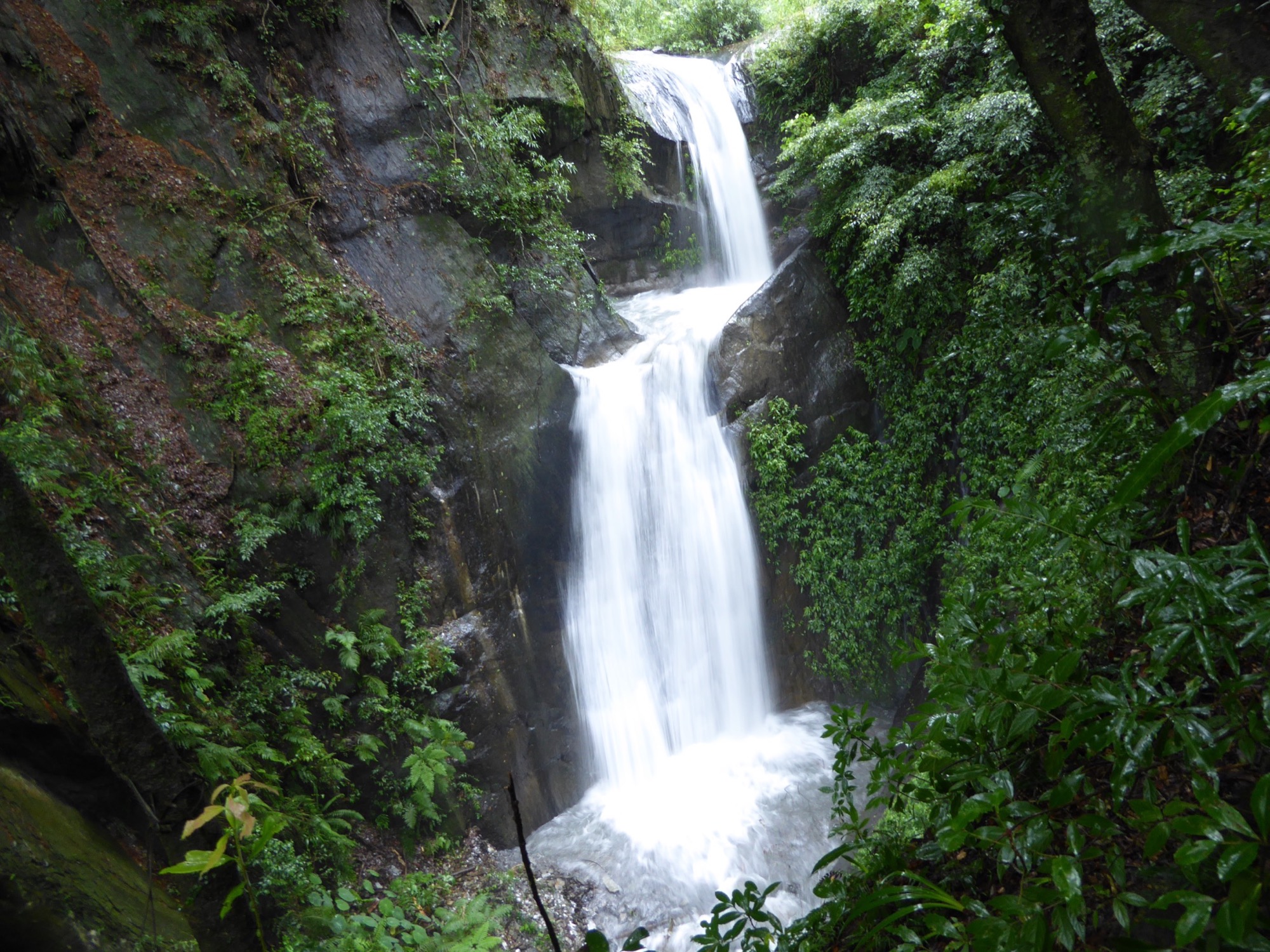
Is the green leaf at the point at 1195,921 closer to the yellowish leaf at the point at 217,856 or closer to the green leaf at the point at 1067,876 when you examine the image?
the green leaf at the point at 1067,876

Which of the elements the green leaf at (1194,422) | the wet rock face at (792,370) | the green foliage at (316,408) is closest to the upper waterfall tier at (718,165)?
the wet rock face at (792,370)

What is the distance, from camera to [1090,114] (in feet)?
7.81

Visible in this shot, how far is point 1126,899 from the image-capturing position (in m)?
1.08

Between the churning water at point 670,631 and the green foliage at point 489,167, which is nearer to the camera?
the churning water at point 670,631

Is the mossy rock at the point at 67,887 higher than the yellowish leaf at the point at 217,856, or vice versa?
the yellowish leaf at the point at 217,856

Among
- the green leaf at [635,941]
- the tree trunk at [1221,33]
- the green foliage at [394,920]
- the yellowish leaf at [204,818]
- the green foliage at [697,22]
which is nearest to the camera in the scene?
the green leaf at [635,941]

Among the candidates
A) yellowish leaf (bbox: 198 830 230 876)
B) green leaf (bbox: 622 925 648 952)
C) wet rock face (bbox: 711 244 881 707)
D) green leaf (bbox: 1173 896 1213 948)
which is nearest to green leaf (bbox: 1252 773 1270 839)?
green leaf (bbox: 1173 896 1213 948)

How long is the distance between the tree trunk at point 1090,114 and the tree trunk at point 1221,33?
58 cm

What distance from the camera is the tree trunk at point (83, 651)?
1452 millimetres

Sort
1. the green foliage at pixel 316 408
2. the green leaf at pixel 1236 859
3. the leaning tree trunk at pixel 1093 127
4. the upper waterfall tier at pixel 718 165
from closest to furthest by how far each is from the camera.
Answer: the green leaf at pixel 1236 859, the leaning tree trunk at pixel 1093 127, the green foliage at pixel 316 408, the upper waterfall tier at pixel 718 165

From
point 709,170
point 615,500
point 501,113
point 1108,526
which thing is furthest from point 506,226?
point 1108,526

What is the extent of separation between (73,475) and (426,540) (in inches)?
112

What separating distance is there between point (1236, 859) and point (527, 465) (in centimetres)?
683

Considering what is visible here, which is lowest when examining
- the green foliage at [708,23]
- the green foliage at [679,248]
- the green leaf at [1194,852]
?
the green leaf at [1194,852]
